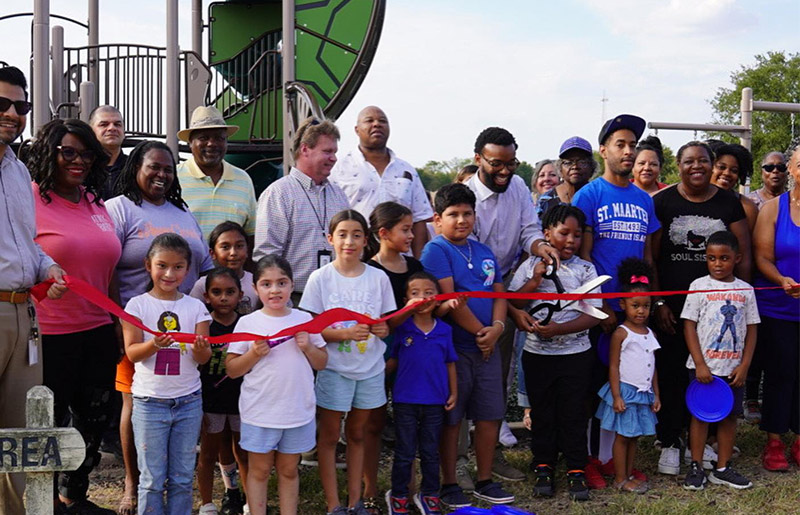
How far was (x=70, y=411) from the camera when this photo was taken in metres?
4.53

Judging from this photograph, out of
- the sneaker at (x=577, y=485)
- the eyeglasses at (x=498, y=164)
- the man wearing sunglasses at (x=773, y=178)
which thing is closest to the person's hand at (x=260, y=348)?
the eyeglasses at (x=498, y=164)

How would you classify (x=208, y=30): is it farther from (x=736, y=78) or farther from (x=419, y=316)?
(x=736, y=78)

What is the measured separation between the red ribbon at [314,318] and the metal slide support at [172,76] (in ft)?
13.3

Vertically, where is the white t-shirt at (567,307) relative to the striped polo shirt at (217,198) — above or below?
below

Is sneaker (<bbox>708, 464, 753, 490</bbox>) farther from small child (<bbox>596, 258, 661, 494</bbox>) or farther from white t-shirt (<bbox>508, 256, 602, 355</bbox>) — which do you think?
white t-shirt (<bbox>508, 256, 602, 355</bbox>)

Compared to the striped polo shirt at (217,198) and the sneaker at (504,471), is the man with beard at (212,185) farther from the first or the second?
the sneaker at (504,471)

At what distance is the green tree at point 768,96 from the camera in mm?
38094

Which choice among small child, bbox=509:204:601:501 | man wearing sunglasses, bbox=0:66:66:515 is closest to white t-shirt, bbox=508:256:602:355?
small child, bbox=509:204:601:501

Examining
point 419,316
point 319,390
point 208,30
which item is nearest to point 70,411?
point 319,390

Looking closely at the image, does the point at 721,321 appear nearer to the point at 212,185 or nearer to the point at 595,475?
the point at 595,475

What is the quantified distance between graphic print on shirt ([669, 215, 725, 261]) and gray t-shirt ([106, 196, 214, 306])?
3.10 meters

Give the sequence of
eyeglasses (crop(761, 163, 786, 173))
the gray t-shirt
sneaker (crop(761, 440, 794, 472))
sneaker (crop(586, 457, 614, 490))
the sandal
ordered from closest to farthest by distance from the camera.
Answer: the gray t-shirt
the sandal
sneaker (crop(586, 457, 614, 490))
sneaker (crop(761, 440, 794, 472))
eyeglasses (crop(761, 163, 786, 173))

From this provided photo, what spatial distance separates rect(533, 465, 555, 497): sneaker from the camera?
503 cm

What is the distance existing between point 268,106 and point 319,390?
624cm
